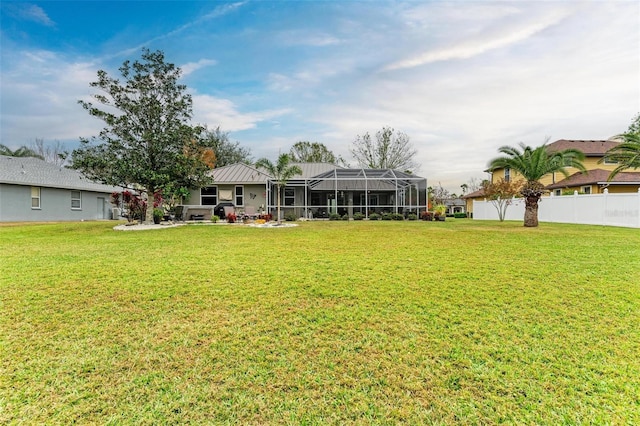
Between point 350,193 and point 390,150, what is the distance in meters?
15.0

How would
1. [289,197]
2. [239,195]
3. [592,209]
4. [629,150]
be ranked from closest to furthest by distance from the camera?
[629,150] < [592,209] < [239,195] < [289,197]

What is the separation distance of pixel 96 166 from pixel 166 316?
14.9 metres

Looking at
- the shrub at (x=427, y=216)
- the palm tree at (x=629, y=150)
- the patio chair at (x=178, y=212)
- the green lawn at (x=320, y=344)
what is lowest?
the green lawn at (x=320, y=344)

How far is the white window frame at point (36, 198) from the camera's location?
2138 centimetres

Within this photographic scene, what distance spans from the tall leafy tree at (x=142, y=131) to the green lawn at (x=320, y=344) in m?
10.9

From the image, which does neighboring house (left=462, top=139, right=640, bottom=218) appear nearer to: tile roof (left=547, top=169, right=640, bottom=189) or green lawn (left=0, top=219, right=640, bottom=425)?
tile roof (left=547, top=169, right=640, bottom=189)

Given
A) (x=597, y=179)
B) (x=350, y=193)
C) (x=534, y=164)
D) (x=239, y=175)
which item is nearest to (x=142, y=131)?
(x=239, y=175)

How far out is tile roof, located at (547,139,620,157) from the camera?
85.7 feet

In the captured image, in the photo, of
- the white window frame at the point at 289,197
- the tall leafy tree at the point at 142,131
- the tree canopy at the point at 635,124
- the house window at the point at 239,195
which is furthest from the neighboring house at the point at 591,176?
the tall leafy tree at the point at 142,131

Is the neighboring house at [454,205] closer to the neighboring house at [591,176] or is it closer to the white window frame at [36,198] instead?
the neighboring house at [591,176]

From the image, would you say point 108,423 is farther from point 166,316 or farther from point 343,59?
point 343,59

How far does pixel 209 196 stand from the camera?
23.8 metres

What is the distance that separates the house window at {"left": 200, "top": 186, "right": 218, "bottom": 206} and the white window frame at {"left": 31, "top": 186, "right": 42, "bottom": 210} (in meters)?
10.4

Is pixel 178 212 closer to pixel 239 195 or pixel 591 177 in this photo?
pixel 239 195
